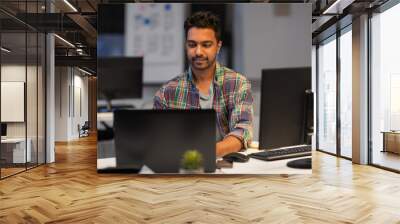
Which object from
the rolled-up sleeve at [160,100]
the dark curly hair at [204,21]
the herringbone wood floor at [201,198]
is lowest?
the herringbone wood floor at [201,198]

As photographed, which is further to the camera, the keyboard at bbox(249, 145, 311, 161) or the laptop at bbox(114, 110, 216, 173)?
the keyboard at bbox(249, 145, 311, 161)

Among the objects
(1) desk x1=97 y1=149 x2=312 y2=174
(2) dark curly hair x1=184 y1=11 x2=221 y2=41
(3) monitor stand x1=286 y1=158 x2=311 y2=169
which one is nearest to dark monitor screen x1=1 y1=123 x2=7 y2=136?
(1) desk x1=97 y1=149 x2=312 y2=174

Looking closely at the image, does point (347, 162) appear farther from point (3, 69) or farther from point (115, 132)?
point (3, 69)

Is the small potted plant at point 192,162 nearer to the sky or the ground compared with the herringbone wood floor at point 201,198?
nearer to the sky

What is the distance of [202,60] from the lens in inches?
237

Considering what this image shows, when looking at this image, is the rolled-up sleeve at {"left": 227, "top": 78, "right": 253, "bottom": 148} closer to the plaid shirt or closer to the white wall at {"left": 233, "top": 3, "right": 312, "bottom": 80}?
the plaid shirt

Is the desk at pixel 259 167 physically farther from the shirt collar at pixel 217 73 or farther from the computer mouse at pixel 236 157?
the shirt collar at pixel 217 73

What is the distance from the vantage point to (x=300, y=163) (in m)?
6.17

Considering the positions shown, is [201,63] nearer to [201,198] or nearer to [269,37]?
[269,37]

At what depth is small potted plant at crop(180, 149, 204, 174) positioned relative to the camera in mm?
5964

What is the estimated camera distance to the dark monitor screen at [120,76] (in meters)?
6.02

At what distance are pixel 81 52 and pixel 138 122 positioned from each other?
7.14 m

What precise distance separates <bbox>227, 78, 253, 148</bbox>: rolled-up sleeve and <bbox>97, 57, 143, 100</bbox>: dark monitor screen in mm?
1447

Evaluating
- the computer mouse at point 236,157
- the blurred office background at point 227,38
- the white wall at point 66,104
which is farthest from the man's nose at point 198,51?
the white wall at point 66,104
